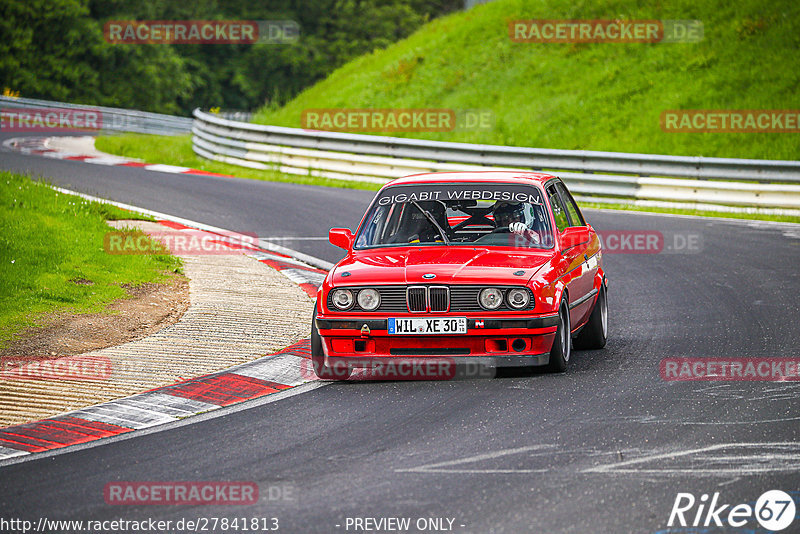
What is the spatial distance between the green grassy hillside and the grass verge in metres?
13.6

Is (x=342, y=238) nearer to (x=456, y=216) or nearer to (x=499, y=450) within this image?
(x=456, y=216)

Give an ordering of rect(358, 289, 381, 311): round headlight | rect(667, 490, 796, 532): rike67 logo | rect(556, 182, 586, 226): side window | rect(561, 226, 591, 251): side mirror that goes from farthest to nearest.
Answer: rect(556, 182, 586, 226): side window → rect(561, 226, 591, 251): side mirror → rect(358, 289, 381, 311): round headlight → rect(667, 490, 796, 532): rike67 logo

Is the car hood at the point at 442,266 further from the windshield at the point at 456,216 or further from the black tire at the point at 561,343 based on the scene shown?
the black tire at the point at 561,343

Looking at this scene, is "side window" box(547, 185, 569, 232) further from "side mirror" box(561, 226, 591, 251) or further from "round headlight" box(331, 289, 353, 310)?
"round headlight" box(331, 289, 353, 310)

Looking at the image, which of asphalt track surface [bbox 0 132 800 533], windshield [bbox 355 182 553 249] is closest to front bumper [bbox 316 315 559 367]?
asphalt track surface [bbox 0 132 800 533]

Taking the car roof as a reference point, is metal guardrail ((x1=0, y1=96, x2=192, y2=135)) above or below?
above

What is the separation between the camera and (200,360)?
8.76 meters

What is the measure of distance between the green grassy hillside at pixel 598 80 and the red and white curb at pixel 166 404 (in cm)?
1686

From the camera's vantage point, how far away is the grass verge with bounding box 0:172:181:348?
10531 millimetres

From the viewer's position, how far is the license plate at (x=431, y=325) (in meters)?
7.91

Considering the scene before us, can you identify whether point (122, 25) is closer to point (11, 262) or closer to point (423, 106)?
point (423, 106)

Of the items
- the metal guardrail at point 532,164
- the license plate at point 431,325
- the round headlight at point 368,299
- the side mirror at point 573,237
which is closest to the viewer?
the license plate at point 431,325

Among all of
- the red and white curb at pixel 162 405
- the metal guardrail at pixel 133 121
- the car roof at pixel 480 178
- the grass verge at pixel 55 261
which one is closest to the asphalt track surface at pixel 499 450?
the red and white curb at pixel 162 405

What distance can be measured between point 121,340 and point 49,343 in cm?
62
